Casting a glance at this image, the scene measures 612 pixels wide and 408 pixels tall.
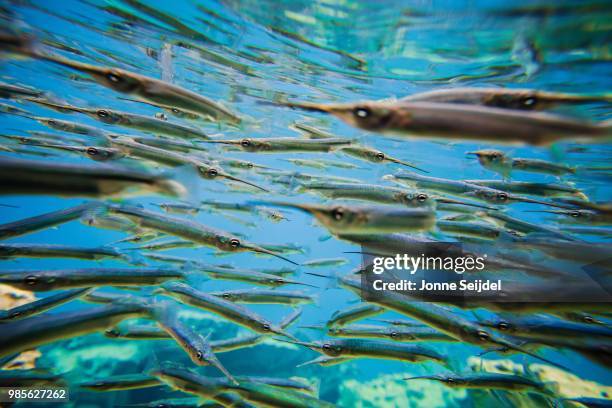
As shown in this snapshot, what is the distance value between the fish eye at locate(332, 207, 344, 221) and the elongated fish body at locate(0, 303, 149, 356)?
263 cm

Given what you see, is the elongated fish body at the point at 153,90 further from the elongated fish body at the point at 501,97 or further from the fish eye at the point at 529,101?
the fish eye at the point at 529,101

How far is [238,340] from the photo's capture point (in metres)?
5.02

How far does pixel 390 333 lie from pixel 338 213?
2833mm

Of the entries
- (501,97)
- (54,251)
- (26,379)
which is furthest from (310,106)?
(26,379)

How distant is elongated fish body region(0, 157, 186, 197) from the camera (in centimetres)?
197

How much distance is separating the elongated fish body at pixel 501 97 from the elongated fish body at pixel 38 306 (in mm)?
4278

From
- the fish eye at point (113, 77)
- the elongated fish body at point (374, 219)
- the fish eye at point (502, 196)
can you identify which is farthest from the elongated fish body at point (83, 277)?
the fish eye at point (502, 196)

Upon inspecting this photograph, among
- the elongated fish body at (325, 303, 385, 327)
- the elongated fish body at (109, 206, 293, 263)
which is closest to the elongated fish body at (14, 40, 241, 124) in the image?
the elongated fish body at (109, 206, 293, 263)

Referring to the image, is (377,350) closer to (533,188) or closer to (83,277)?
(83,277)

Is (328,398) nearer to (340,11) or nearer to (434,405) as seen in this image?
(434,405)

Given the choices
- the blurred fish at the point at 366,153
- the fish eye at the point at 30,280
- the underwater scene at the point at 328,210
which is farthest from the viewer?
the blurred fish at the point at 366,153

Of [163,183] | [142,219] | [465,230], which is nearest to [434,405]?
[465,230]

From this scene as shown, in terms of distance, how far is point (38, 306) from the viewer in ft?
12.5

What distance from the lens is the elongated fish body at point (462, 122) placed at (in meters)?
1.90
